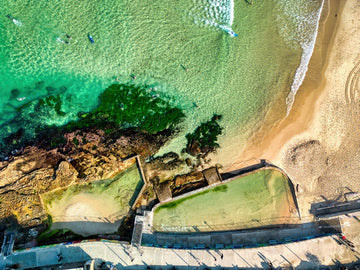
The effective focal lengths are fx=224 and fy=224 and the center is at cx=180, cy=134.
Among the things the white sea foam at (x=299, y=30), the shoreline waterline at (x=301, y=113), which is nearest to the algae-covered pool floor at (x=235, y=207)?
the shoreline waterline at (x=301, y=113)

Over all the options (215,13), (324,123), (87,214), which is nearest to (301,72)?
(324,123)

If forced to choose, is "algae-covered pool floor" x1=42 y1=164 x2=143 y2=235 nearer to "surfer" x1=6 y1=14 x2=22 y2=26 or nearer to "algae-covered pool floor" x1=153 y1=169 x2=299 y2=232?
"algae-covered pool floor" x1=153 y1=169 x2=299 y2=232

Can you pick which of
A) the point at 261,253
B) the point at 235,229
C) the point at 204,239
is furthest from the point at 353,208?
the point at 204,239

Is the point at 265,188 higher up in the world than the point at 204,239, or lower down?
higher up

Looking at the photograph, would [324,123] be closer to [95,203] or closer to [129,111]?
[129,111]

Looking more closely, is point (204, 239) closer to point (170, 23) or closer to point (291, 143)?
point (291, 143)

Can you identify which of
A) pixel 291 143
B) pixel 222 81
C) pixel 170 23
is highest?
Answer: pixel 170 23
